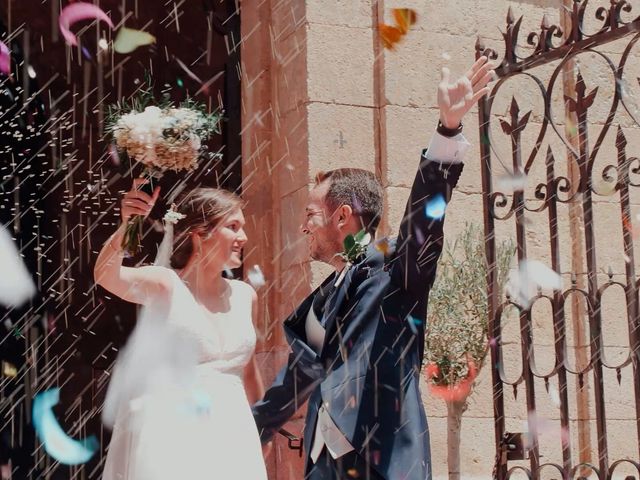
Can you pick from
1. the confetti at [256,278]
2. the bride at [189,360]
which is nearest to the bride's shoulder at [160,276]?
the bride at [189,360]

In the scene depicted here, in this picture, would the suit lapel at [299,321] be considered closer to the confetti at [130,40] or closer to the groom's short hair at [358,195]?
the groom's short hair at [358,195]

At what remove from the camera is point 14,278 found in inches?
315

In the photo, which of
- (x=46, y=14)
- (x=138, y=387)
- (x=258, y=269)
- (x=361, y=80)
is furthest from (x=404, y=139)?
(x=46, y=14)

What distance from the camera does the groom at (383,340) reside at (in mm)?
3490

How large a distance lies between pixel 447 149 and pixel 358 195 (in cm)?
62

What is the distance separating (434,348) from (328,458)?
162 centimetres

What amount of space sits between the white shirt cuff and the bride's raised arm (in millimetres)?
1186

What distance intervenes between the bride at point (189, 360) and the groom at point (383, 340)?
64 centimetres

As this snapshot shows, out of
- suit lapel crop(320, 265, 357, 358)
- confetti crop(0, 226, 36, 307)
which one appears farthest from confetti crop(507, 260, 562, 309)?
confetti crop(0, 226, 36, 307)

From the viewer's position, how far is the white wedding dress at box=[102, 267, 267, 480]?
4391 millimetres

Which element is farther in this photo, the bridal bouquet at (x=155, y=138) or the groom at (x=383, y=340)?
the bridal bouquet at (x=155, y=138)

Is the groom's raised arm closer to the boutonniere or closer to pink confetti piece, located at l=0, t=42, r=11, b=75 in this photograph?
the boutonniere

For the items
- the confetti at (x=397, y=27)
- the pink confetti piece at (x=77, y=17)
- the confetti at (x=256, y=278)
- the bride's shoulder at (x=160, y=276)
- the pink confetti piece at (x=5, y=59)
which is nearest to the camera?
the bride's shoulder at (x=160, y=276)

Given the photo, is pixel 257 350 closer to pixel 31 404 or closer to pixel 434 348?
pixel 434 348
